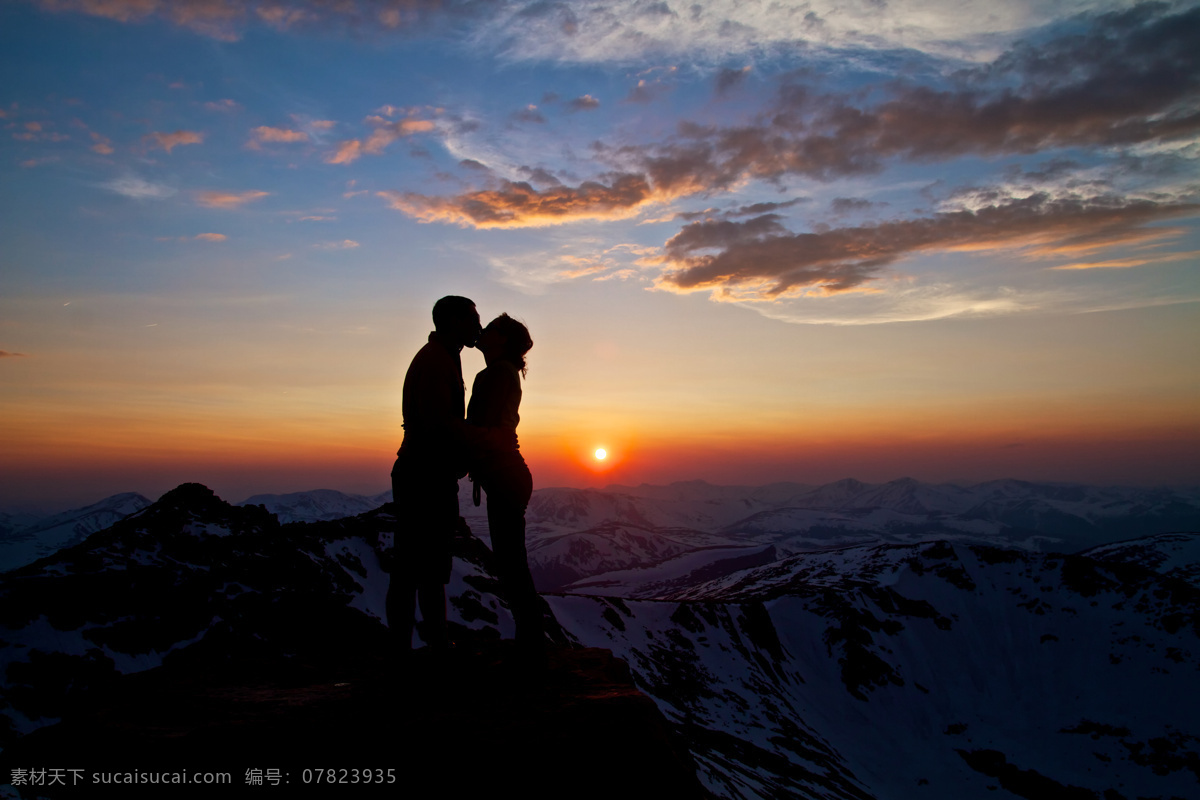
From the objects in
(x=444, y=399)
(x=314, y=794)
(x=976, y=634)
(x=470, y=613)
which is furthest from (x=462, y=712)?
(x=976, y=634)

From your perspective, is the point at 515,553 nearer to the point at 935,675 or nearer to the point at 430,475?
the point at 430,475

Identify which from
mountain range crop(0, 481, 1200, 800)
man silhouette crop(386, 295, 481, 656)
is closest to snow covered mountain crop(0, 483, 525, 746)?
mountain range crop(0, 481, 1200, 800)

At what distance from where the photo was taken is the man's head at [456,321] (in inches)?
323

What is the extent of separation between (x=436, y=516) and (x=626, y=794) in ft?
13.7

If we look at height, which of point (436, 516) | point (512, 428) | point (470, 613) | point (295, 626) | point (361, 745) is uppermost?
point (512, 428)

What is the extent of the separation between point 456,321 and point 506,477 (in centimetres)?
211

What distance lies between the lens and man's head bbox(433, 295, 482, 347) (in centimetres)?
820

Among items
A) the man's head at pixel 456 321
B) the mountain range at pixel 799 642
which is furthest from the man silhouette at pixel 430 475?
the mountain range at pixel 799 642

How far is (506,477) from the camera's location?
796 cm

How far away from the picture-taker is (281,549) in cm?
7131

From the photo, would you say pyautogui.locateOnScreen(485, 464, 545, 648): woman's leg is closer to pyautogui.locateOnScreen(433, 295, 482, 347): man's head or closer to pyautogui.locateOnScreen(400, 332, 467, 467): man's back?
pyautogui.locateOnScreen(400, 332, 467, 467): man's back

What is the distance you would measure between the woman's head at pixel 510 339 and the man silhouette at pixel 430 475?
22 cm

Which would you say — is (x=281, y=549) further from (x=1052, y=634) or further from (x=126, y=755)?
(x=1052, y=634)

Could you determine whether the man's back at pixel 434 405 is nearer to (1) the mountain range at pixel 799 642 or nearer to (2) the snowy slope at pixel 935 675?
(1) the mountain range at pixel 799 642
